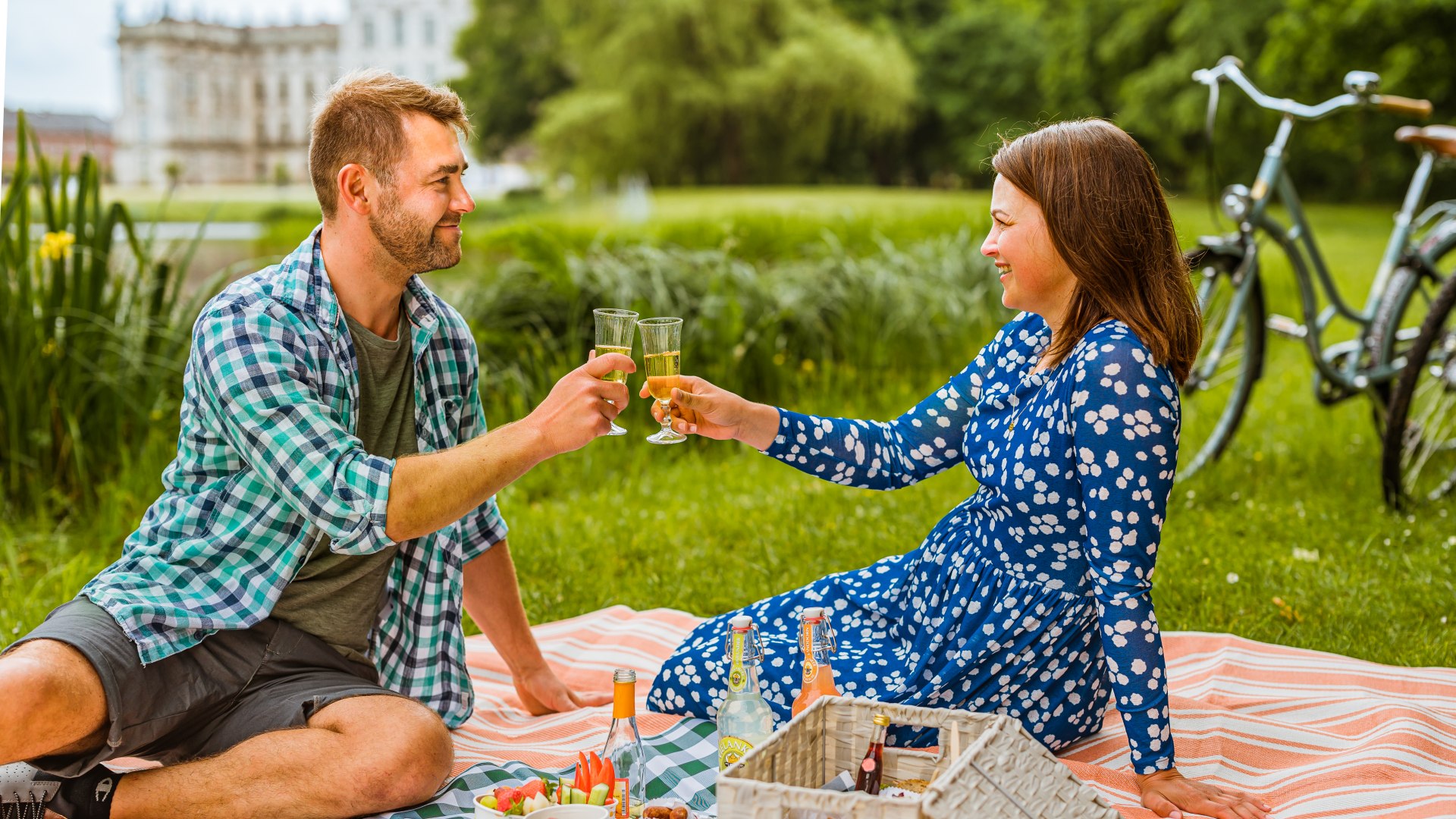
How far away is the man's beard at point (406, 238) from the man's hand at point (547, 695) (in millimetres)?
1226

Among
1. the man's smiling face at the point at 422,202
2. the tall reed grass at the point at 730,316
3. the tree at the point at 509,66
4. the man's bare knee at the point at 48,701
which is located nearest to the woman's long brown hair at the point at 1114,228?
the man's smiling face at the point at 422,202

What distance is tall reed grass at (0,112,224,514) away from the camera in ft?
17.5

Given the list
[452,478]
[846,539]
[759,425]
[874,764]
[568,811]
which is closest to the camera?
[874,764]

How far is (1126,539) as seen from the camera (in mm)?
2514

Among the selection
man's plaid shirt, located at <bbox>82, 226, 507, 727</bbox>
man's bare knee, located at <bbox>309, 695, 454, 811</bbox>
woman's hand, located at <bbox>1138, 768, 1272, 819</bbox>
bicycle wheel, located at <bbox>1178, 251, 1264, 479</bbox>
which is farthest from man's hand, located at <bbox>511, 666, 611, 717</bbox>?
bicycle wheel, located at <bbox>1178, 251, 1264, 479</bbox>

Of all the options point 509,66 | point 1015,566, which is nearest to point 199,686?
point 1015,566

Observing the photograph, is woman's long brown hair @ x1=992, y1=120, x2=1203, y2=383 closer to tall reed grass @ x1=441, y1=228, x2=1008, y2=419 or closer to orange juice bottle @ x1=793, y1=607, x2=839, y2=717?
orange juice bottle @ x1=793, y1=607, x2=839, y2=717

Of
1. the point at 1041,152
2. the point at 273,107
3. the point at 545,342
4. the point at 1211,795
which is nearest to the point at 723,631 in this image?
the point at 1211,795

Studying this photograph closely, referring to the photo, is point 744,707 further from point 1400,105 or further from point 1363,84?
point 1400,105

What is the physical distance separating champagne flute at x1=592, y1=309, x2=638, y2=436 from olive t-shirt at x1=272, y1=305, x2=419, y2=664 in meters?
0.64

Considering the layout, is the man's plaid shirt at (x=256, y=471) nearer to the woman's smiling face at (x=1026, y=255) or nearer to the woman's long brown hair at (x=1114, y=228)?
the woman's smiling face at (x=1026, y=255)

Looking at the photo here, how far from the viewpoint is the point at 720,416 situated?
2.95 meters

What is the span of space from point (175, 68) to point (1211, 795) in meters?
24.1

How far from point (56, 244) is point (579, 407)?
150 inches
